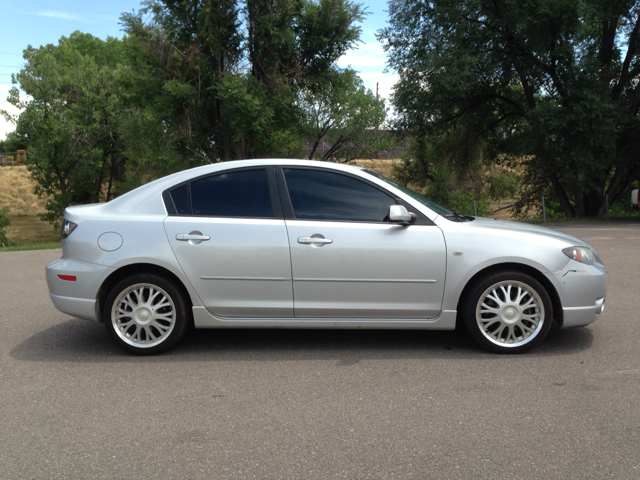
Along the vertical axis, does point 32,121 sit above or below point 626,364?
above

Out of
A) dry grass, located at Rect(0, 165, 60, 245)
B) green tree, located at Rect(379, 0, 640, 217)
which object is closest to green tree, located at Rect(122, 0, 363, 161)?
green tree, located at Rect(379, 0, 640, 217)

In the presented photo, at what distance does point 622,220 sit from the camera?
70.9 ft

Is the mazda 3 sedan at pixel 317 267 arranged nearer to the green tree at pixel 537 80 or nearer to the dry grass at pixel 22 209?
the green tree at pixel 537 80

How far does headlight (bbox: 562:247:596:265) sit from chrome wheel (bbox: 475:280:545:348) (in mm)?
463

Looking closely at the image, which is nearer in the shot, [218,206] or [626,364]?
[626,364]

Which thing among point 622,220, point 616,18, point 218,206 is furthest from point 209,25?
point 218,206

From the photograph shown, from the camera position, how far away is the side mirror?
5.02 meters

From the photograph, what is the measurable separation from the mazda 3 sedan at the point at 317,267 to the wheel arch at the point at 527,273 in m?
0.01

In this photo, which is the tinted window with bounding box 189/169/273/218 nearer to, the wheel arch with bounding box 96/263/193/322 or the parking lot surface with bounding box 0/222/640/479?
the wheel arch with bounding box 96/263/193/322

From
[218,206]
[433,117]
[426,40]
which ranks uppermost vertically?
[426,40]

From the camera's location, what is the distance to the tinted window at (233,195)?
5.34 meters

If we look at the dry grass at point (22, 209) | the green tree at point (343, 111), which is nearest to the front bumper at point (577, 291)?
the green tree at point (343, 111)

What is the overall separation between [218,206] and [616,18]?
22.5m

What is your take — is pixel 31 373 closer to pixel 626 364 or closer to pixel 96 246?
pixel 96 246
